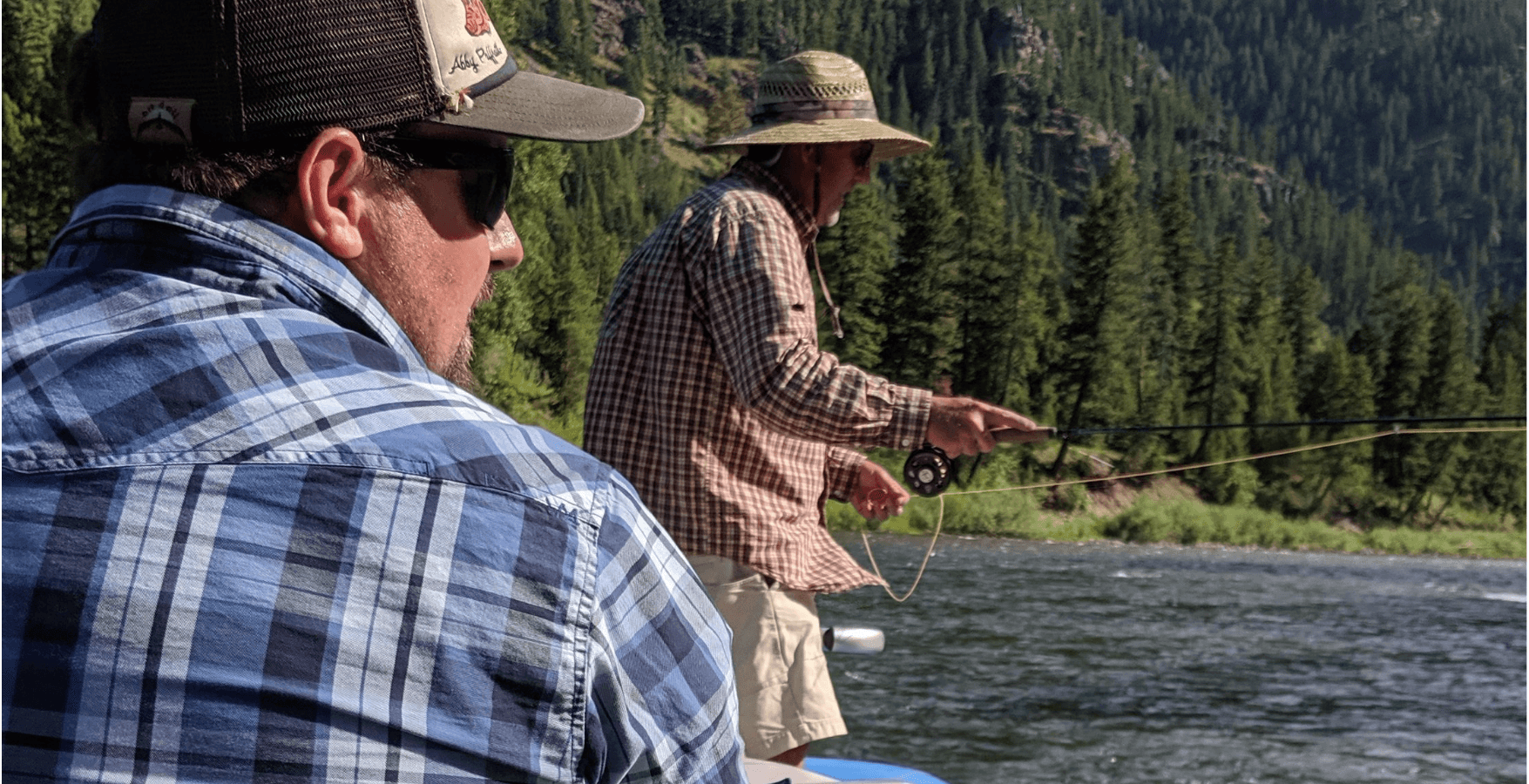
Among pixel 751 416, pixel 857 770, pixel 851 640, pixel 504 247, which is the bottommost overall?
pixel 857 770

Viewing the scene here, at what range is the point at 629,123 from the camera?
156 centimetres

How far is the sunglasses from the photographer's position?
1.18 meters

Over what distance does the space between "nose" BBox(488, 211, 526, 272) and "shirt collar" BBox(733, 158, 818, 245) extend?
1710mm

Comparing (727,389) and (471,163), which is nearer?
(471,163)

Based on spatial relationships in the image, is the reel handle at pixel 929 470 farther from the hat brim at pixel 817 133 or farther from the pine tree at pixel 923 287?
the pine tree at pixel 923 287

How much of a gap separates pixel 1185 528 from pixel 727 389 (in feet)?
159

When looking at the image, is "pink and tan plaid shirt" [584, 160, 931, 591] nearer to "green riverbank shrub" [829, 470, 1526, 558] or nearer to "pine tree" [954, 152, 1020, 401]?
"green riverbank shrub" [829, 470, 1526, 558]

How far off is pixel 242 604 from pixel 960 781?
828 cm

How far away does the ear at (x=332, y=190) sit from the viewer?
1114 mm

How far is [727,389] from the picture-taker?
3025 mm

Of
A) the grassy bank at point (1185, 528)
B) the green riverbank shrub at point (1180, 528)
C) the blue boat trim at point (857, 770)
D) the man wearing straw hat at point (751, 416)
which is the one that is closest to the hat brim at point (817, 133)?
the man wearing straw hat at point (751, 416)

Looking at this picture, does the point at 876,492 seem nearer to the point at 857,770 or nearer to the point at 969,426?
the point at 969,426

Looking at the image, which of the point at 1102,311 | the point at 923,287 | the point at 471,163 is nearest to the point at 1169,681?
the point at 471,163

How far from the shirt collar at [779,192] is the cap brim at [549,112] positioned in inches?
63.8
